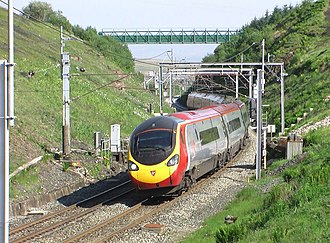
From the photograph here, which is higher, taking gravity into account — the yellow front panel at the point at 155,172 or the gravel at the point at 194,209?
the yellow front panel at the point at 155,172

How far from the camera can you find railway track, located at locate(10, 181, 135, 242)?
17094 millimetres

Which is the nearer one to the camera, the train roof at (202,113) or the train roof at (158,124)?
the train roof at (158,124)

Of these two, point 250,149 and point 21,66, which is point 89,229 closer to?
point 250,149

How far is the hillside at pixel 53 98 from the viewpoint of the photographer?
1227 inches

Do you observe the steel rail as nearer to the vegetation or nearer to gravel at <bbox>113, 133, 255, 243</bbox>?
gravel at <bbox>113, 133, 255, 243</bbox>

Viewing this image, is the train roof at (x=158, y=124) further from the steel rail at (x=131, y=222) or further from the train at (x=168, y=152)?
the steel rail at (x=131, y=222)

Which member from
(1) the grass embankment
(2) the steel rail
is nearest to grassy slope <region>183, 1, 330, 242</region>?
(1) the grass embankment

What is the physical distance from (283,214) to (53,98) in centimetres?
3020

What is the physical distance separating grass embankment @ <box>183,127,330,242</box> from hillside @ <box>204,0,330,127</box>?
69.8 ft

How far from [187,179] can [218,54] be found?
85.2 metres

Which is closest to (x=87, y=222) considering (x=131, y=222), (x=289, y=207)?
(x=131, y=222)

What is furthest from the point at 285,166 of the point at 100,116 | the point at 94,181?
the point at 100,116

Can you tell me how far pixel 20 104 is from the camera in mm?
36312

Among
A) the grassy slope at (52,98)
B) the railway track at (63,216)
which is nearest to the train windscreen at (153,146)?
the railway track at (63,216)
